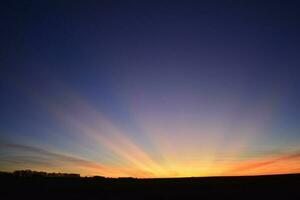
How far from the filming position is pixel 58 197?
24.1 m

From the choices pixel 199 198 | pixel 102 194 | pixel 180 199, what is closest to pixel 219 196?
pixel 199 198

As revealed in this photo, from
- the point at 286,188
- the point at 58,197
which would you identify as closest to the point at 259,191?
the point at 286,188

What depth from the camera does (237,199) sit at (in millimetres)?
20781

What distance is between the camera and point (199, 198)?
2183cm

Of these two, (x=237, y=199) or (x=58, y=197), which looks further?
(x=58, y=197)

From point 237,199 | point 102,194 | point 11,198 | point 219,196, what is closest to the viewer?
point 237,199

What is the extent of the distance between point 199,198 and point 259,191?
5272 millimetres

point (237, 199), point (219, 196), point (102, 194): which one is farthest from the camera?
point (102, 194)

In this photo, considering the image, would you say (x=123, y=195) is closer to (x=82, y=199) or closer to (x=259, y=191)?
(x=82, y=199)

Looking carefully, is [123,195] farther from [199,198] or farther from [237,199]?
[237,199]

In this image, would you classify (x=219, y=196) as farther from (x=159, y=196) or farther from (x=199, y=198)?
(x=159, y=196)

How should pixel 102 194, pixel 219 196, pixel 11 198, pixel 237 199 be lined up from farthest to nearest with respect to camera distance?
pixel 102 194 < pixel 11 198 < pixel 219 196 < pixel 237 199

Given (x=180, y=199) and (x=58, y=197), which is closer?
(x=180, y=199)

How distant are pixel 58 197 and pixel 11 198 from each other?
3750 mm
